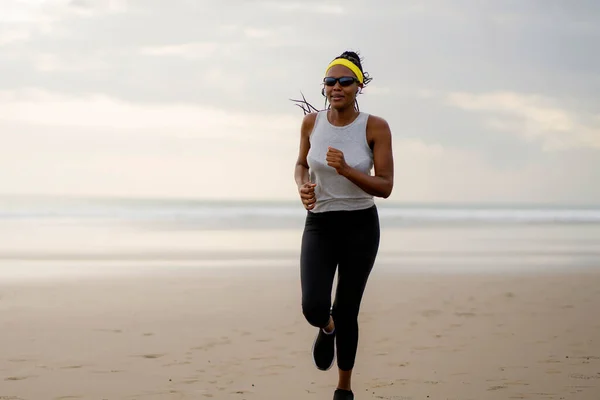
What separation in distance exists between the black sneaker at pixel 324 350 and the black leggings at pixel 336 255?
1.24 ft

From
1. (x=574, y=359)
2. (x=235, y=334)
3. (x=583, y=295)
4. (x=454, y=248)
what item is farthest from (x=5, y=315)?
(x=454, y=248)

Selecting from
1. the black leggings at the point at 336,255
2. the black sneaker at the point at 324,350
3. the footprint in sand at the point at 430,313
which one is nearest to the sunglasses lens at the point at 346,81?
the black leggings at the point at 336,255

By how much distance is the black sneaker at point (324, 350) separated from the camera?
16.1 feet

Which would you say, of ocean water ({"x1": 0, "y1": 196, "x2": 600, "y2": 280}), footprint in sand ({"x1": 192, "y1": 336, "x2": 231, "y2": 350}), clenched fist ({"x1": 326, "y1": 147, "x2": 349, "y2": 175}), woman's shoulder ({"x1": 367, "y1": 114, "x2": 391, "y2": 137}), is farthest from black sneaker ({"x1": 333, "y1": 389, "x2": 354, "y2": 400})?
ocean water ({"x1": 0, "y1": 196, "x2": 600, "y2": 280})

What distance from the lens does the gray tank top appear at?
443 centimetres

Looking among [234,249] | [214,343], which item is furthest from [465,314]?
[234,249]

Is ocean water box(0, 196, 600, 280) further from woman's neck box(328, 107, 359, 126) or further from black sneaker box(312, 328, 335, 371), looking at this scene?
woman's neck box(328, 107, 359, 126)

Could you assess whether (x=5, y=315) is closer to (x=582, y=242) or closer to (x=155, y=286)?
(x=155, y=286)

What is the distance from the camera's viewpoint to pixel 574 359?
6.59m

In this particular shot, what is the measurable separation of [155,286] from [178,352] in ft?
12.8

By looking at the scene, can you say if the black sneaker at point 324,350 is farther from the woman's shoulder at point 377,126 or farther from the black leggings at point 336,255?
the woman's shoulder at point 377,126

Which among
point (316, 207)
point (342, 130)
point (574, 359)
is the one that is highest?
point (342, 130)

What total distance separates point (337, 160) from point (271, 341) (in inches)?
133

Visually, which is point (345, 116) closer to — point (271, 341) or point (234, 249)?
point (271, 341)
